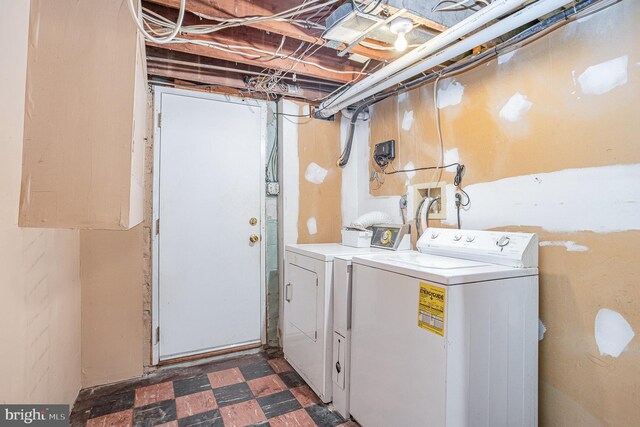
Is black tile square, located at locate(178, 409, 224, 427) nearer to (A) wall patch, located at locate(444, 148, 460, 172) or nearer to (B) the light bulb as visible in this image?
(A) wall patch, located at locate(444, 148, 460, 172)

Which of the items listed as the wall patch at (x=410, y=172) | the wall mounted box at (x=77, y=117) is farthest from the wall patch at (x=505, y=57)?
the wall mounted box at (x=77, y=117)

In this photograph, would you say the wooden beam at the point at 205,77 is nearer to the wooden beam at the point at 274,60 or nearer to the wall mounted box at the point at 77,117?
the wooden beam at the point at 274,60

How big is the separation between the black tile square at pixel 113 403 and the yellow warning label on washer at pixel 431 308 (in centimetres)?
182

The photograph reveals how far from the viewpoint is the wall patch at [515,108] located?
1.60m

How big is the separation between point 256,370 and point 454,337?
1.64m

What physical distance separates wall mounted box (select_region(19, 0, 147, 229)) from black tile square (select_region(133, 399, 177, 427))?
1.33 metres

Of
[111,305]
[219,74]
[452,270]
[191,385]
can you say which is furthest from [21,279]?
[219,74]

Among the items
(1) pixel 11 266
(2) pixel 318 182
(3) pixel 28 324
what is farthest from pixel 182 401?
(2) pixel 318 182

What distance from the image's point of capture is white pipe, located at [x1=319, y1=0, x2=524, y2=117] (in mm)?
1334

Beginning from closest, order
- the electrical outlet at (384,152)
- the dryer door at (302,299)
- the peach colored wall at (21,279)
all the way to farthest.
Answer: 1. the peach colored wall at (21,279)
2. the dryer door at (302,299)
3. the electrical outlet at (384,152)

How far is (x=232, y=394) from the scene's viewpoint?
6.70 ft

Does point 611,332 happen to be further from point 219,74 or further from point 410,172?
point 219,74

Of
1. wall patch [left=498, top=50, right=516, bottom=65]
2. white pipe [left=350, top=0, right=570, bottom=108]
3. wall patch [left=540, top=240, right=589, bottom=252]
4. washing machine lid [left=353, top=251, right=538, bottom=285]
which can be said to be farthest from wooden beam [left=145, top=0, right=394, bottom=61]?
wall patch [left=540, top=240, right=589, bottom=252]

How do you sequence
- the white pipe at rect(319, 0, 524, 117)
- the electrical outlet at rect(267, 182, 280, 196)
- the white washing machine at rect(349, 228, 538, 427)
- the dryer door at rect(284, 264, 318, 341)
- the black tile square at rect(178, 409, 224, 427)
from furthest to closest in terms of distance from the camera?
the electrical outlet at rect(267, 182, 280, 196), the dryer door at rect(284, 264, 318, 341), the black tile square at rect(178, 409, 224, 427), the white pipe at rect(319, 0, 524, 117), the white washing machine at rect(349, 228, 538, 427)
